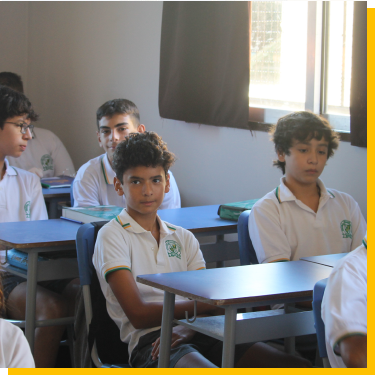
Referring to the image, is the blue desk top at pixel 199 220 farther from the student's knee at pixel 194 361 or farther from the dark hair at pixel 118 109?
the student's knee at pixel 194 361

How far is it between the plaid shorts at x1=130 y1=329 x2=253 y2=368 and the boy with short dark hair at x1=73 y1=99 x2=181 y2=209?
1.32 metres

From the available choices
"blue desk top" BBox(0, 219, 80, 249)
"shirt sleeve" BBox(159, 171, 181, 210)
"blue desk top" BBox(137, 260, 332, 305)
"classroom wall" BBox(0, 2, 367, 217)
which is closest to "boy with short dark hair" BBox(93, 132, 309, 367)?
"blue desk top" BBox(137, 260, 332, 305)

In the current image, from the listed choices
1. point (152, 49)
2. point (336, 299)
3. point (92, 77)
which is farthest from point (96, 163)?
point (336, 299)

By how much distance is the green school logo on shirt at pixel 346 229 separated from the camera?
88.9 inches

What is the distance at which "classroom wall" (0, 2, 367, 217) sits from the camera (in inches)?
127

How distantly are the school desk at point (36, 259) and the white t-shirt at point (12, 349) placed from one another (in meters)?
1.17

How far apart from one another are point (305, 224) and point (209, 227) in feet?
1.43

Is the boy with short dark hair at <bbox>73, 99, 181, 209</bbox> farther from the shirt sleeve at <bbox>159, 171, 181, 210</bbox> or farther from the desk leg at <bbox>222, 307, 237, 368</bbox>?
the desk leg at <bbox>222, 307, 237, 368</bbox>

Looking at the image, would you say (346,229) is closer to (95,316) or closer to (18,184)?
(95,316)

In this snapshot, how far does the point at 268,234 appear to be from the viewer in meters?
2.15

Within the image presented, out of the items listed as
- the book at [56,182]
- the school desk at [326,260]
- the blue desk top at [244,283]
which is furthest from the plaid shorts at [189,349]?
the book at [56,182]

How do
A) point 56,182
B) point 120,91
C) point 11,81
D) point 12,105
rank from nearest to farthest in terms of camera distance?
1. point 12,105
2. point 56,182
3. point 11,81
4. point 120,91

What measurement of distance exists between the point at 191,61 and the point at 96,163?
928 mm

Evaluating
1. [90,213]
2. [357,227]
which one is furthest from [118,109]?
[357,227]
